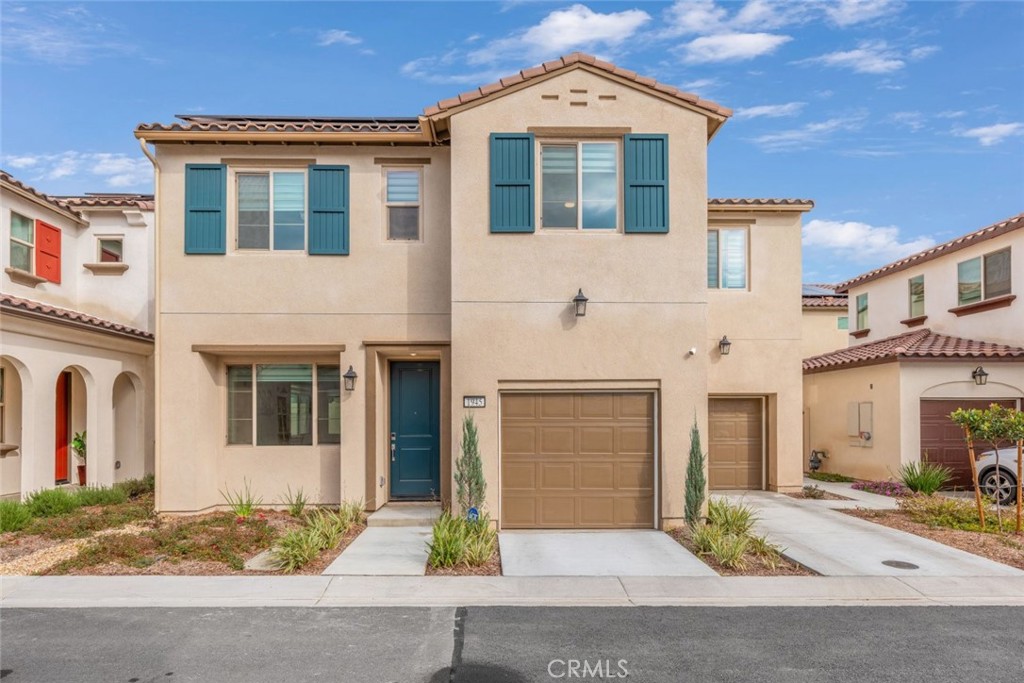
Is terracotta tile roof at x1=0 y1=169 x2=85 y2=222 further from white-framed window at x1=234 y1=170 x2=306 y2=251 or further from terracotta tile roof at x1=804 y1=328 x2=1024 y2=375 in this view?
terracotta tile roof at x1=804 y1=328 x2=1024 y2=375

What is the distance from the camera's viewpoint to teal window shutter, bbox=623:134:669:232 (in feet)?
30.7

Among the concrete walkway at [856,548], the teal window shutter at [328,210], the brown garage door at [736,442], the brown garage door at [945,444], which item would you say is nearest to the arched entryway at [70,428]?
the teal window shutter at [328,210]

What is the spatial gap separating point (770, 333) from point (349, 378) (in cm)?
849

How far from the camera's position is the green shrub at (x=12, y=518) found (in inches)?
346

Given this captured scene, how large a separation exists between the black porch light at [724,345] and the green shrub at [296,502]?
8.52 meters

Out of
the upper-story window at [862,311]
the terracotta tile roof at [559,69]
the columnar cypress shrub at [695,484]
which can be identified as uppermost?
the terracotta tile roof at [559,69]

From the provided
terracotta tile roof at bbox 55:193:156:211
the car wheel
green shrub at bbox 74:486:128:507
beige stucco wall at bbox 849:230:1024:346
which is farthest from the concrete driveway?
terracotta tile roof at bbox 55:193:156:211

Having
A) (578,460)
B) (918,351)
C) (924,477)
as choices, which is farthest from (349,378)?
(918,351)

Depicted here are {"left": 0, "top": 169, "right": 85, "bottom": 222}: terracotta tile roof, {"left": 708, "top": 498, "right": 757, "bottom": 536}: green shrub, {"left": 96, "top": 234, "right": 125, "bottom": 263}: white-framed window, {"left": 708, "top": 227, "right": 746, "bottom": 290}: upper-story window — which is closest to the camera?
{"left": 708, "top": 498, "right": 757, "bottom": 536}: green shrub

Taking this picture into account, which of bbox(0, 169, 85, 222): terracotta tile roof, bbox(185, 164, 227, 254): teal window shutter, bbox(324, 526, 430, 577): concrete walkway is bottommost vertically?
bbox(324, 526, 430, 577): concrete walkway

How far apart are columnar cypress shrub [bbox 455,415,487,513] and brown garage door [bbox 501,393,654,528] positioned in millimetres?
590

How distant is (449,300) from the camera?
1010 cm

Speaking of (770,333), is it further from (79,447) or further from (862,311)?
(79,447)

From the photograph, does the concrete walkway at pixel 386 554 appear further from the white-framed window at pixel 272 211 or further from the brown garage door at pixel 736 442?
the brown garage door at pixel 736 442
